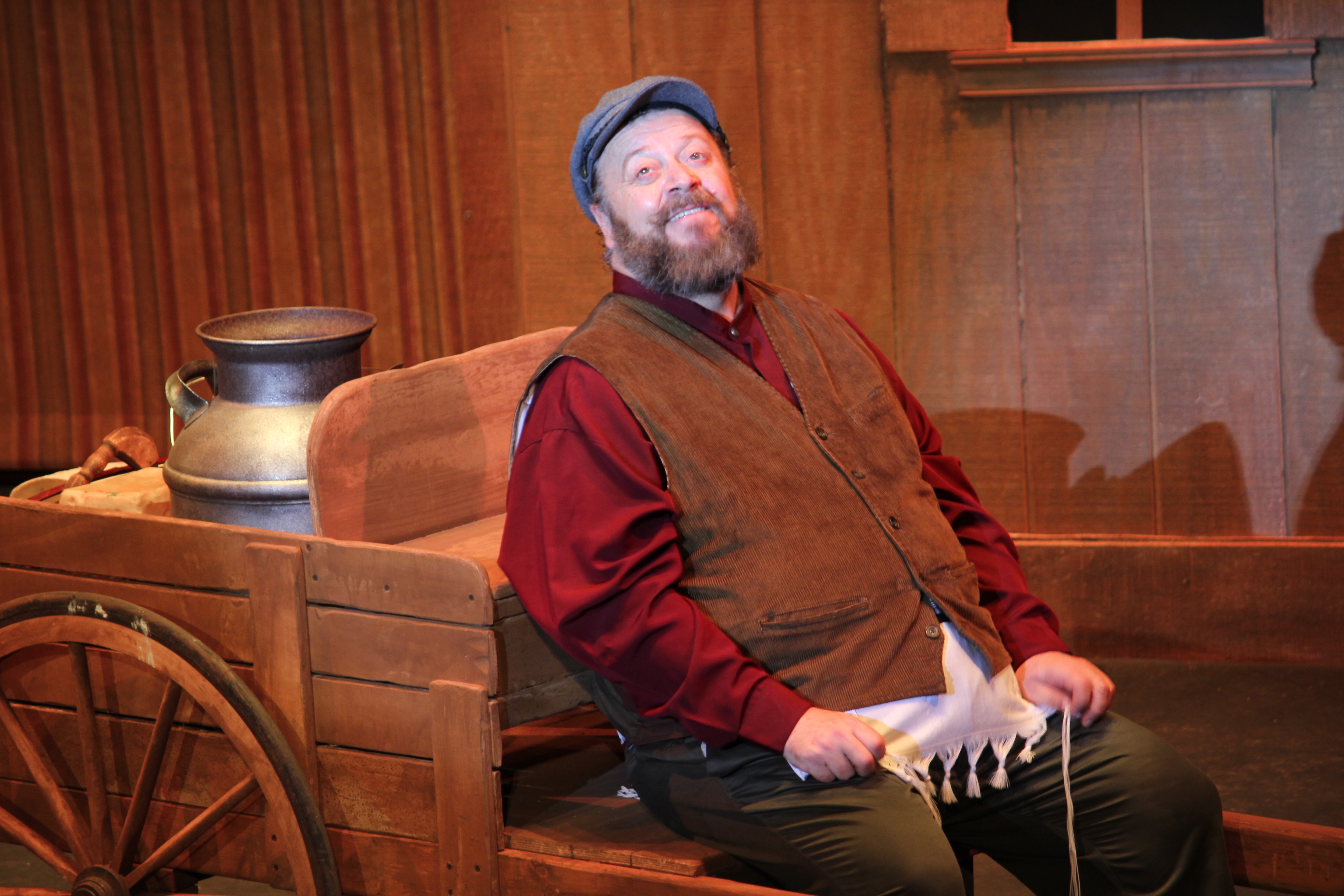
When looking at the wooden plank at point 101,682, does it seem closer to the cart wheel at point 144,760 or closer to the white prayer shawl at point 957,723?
the cart wheel at point 144,760

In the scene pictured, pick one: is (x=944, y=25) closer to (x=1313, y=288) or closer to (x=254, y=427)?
(x=1313, y=288)

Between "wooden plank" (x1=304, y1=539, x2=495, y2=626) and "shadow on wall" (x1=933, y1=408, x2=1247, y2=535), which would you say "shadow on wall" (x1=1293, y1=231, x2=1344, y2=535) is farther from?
"wooden plank" (x1=304, y1=539, x2=495, y2=626)

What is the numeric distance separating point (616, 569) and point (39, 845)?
1.18 m

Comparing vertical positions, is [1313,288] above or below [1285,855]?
above

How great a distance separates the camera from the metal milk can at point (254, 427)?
7.79 feet

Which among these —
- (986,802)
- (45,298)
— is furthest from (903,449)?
(45,298)

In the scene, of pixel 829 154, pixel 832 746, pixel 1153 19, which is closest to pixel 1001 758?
pixel 832 746

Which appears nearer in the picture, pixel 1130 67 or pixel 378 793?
pixel 378 793

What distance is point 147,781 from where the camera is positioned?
7.31 feet

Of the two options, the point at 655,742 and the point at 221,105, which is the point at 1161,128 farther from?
the point at 221,105

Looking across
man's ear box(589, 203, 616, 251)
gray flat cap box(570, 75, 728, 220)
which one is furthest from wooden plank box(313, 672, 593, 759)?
gray flat cap box(570, 75, 728, 220)

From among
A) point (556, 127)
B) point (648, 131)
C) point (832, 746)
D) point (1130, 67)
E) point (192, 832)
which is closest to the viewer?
point (832, 746)

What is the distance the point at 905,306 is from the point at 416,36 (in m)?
1.68

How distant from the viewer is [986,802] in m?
2.09
